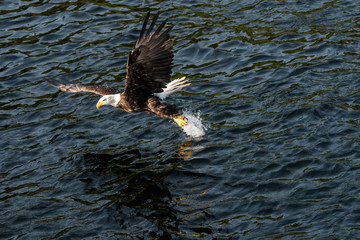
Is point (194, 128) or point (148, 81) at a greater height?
point (148, 81)

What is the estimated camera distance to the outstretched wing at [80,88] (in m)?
12.7

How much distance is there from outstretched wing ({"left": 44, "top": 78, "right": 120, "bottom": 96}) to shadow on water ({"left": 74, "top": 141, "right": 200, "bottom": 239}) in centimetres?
170

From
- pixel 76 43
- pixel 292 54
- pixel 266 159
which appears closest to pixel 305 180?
pixel 266 159

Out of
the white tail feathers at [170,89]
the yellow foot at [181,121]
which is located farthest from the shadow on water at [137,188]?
the white tail feathers at [170,89]

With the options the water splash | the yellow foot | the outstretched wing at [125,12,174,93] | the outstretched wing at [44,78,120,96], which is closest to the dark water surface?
Result: the water splash

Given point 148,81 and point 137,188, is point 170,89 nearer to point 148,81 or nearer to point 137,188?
point 148,81

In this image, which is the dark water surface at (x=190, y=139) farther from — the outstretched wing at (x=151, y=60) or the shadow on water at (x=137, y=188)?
the outstretched wing at (x=151, y=60)

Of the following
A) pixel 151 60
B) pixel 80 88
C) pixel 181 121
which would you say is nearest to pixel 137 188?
pixel 181 121

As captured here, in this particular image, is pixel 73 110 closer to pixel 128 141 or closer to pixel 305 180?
pixel 128 141

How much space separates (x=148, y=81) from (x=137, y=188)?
233 cm

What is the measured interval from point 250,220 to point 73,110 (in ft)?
19.5

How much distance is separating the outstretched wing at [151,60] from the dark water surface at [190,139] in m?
1.29

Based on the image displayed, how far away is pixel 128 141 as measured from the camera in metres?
11.8

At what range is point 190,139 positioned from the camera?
455 inches
